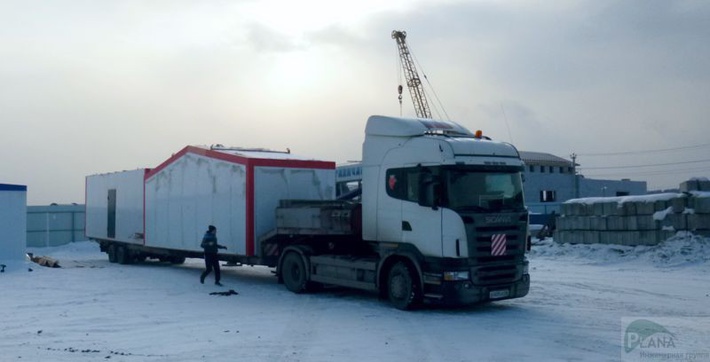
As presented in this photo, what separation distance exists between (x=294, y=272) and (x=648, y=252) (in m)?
12.1

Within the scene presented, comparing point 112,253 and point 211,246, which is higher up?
point 211,246

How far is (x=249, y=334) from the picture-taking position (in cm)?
1145

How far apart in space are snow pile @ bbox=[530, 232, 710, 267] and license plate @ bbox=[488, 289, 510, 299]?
9.93 meters

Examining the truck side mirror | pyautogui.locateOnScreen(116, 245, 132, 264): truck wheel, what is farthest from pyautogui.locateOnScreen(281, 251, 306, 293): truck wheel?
pyautogui.locateOnScreen(116, 245, 132, 264): truck wheel

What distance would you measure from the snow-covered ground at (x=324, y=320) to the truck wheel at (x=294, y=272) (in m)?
0.29

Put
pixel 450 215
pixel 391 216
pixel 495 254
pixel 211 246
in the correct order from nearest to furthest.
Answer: pixel 450 215, pixel 495 254, pixel 391 216, pixel 211 246

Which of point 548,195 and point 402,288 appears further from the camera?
point 548,195

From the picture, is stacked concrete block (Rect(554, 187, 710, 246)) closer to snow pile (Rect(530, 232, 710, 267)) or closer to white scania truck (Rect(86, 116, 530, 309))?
snow pile (Rect(530, 232, 710, 267))

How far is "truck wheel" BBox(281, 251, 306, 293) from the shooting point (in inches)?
652

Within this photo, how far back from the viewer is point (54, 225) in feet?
120

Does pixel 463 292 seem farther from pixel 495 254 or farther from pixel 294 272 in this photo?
pixel 294 272

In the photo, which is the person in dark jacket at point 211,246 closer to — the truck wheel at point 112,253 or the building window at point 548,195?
the truck wheel at point 112,253

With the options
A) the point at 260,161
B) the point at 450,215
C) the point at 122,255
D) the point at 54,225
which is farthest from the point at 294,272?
the point at 54,225

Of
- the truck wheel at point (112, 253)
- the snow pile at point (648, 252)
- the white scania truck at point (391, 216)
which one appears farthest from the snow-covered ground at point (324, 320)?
the truck wheel at point (112, 253)
